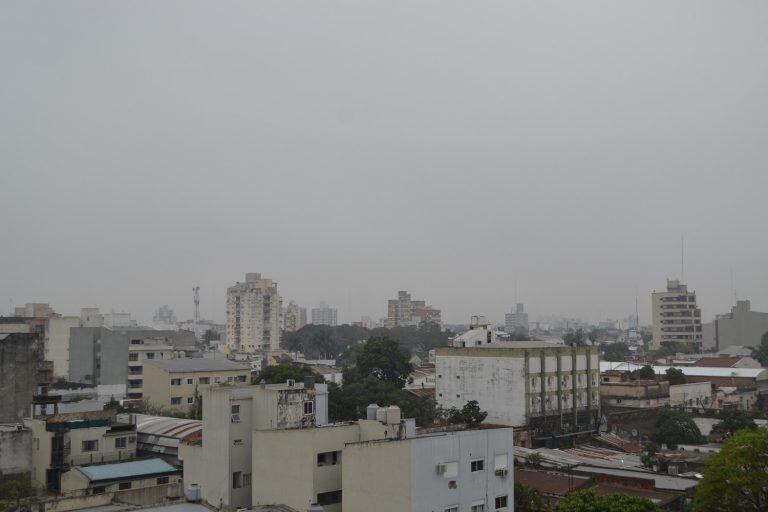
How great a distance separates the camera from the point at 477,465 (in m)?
19.3

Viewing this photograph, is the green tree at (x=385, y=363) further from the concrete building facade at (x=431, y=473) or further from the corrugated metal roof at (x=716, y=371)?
the concrete building facade at (x=431, y=473)

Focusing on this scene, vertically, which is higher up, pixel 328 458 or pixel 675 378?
pixel 328 458

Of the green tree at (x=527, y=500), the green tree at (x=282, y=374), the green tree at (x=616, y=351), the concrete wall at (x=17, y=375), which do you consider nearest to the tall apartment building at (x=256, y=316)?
the green tree at (x=616, y=351)

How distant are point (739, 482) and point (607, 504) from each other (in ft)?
15.3

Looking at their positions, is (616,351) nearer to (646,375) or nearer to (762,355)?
(762,355)

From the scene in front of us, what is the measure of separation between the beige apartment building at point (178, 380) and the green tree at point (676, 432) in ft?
90.6

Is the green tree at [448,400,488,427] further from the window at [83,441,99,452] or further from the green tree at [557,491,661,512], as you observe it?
the green tree at [557,491,661,512]

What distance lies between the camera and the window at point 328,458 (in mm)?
20578

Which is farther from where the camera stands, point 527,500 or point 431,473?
point 527,500

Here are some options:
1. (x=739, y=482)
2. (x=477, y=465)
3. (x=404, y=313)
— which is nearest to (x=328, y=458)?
(x=477, y=465)

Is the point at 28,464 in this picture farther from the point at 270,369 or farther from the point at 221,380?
the point at 221,380

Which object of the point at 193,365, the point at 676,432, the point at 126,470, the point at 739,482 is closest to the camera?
the point at 739,482

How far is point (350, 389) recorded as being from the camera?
44.3 metres

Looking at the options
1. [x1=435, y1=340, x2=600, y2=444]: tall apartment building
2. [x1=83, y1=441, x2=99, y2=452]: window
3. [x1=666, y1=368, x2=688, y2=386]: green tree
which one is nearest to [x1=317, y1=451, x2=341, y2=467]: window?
[x1=83, y1=441, x2=99, y2=452]: window
